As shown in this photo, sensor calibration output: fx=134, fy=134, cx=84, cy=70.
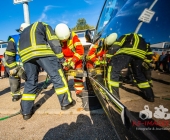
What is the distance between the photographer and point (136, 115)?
64 centimetres

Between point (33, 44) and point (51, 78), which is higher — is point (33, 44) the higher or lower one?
the higher one

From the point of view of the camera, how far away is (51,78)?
211 centimetres

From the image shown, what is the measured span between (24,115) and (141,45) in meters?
2.12

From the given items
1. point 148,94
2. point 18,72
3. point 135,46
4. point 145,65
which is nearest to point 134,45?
point 135,46

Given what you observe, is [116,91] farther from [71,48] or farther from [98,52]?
[71,48]

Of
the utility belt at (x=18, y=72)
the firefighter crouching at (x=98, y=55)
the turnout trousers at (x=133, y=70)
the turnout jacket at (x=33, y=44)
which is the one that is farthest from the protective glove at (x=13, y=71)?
the turnout trousers at (x=133, y=70)

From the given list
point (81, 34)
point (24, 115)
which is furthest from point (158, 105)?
point (81, 34)

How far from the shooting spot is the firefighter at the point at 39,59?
1971mm

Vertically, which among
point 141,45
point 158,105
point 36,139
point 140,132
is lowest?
point 36,139

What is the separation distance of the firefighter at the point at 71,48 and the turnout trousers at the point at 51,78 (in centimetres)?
39

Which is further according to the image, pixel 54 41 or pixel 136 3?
pixel 54 41

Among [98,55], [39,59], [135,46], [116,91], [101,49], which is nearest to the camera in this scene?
[135,46]

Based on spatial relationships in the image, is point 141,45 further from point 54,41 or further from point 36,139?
point 54,41

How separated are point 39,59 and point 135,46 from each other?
1637mm
